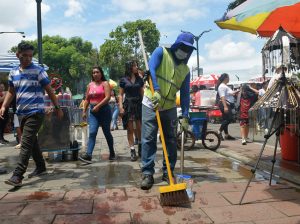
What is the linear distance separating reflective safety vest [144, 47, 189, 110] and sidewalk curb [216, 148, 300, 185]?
1969 mm

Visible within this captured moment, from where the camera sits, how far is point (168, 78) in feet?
16.7

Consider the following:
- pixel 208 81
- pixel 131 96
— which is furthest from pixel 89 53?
pixel 131 96

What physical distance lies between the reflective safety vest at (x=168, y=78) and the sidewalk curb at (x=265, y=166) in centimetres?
197

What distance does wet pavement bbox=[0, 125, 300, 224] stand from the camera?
13.0ft

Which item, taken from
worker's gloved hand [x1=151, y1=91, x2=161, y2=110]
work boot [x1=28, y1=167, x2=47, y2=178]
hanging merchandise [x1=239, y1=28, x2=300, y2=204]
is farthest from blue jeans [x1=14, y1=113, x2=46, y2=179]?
hanging merchandise [x1=239, y1=28, x2=300, y2=204]

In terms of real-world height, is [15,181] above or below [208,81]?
below

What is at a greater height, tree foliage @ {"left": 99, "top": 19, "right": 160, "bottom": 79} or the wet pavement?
tree foliage @ {"left": 99, "top": 19, "right": 160, "bottom": 79}

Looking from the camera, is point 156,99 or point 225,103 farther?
point 225,103

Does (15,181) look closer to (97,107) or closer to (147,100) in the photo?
(147,100)

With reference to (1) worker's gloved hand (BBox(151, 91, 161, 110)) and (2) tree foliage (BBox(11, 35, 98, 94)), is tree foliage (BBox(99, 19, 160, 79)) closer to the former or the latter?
(2) tree foliage (BBox(11, 35, 98, 94))

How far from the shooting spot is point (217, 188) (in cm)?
505

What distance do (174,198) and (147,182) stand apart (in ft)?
2.63

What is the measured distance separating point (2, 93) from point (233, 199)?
8853 mm

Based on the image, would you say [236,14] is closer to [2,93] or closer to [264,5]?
[264,5]
